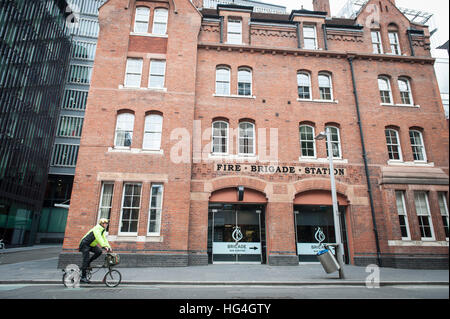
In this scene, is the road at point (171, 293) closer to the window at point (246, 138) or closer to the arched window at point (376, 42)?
the window at point (246, 138)

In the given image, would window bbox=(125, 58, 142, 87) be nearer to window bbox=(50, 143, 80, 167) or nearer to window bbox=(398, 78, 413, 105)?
window bbox=(398, 78, 413, 105)

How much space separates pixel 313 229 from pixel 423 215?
19.3ft

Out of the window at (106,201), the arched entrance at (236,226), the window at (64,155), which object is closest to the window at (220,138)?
the arched entrance at (236,226)

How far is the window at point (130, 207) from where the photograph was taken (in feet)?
43.4

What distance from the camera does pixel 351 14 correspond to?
2203cm

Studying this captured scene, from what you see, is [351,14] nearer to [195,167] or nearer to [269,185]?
[269,185]

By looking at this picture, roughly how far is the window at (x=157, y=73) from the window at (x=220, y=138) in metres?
4.02

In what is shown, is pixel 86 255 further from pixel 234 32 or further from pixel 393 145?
pixel 393 145

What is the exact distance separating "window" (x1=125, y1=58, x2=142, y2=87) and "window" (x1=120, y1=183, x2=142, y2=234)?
5959mm

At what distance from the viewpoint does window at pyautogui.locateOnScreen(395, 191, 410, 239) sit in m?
14.2

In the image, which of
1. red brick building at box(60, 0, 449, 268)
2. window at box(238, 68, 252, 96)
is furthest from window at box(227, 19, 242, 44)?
window at box(238, 68, 252, 96)

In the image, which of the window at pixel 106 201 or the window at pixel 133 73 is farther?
the window at pixel 133 73

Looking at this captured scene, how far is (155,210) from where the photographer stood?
1353 centimetres

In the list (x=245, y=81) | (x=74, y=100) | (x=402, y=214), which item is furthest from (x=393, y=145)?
(x=74, y=100)
